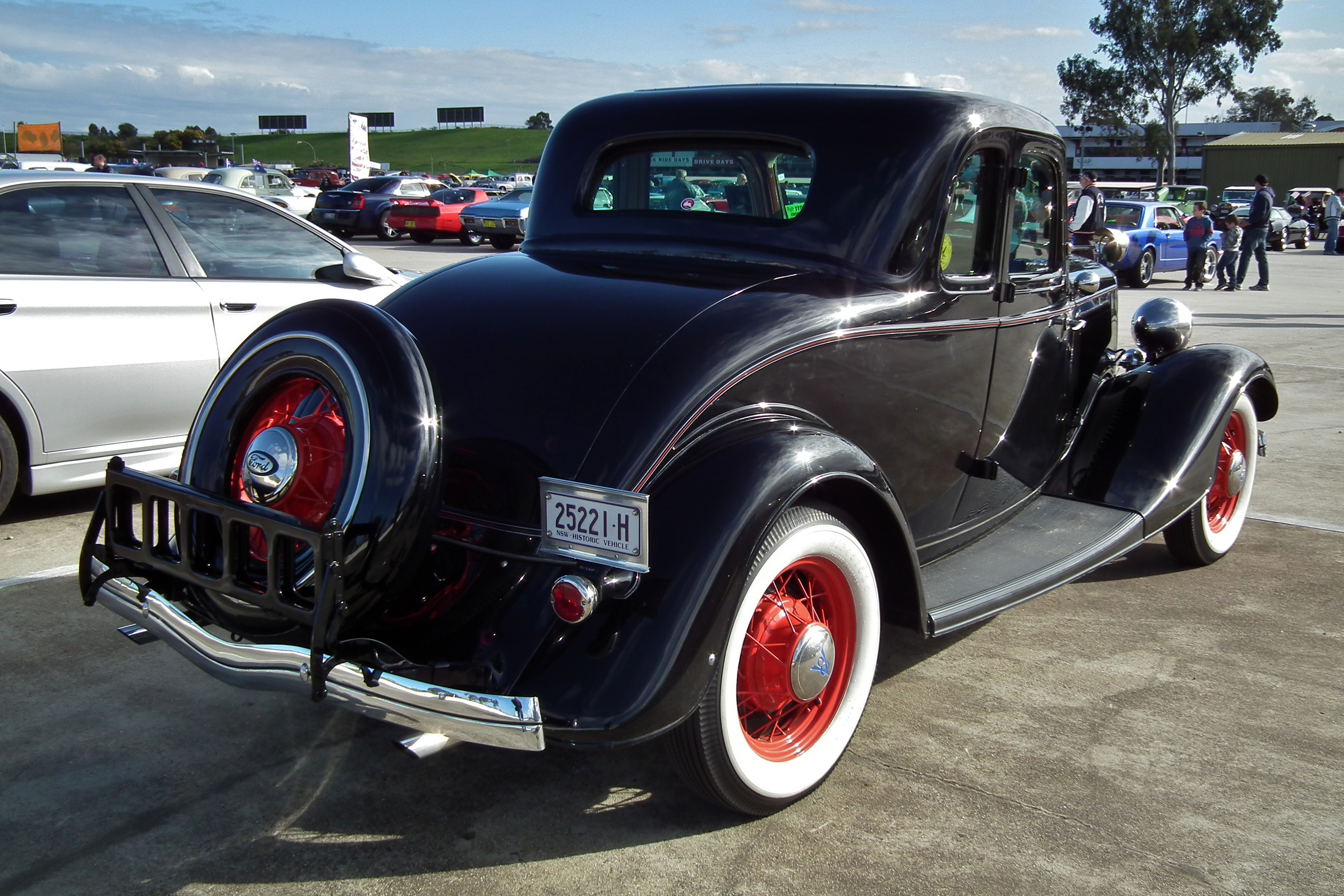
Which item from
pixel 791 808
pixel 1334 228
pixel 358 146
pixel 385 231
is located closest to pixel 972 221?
pixel 791 808

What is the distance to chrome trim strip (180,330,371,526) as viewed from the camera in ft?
7.87

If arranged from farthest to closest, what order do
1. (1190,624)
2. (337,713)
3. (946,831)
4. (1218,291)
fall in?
(1218,291), (1190,624), (337,713), (946,831)

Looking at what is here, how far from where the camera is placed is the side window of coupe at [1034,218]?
3.78m

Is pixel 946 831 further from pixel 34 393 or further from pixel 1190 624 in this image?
pixel 34 393

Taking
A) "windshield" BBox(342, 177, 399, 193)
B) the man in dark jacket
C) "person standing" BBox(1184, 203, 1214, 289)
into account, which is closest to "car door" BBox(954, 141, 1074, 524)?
"person standing" BBox(1184, 203, 1214, 289)

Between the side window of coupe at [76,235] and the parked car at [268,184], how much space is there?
21336 millimetres

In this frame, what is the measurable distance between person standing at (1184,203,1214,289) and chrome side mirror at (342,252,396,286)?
54.6ft

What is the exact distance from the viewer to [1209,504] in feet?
15.9

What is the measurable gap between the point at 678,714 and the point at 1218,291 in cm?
1901

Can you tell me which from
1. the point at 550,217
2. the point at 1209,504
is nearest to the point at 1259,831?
the point at 1209,504

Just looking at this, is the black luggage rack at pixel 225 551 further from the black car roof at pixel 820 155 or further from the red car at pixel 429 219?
the red car at pixel 429 219

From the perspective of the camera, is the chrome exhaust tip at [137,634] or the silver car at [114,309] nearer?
the chrome exhaust tip at [137,634]

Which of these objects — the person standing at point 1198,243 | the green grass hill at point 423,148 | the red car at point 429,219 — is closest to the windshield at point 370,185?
the red car at point 429,219

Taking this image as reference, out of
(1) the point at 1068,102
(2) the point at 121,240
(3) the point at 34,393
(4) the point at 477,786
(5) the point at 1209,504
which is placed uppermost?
(1) the point at 1068,102
